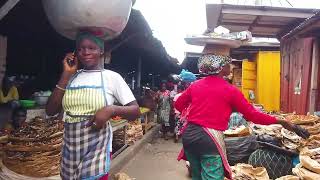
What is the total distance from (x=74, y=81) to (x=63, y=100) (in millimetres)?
139

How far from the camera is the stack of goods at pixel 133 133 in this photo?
10258 millimetres

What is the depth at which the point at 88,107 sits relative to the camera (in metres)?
2.37

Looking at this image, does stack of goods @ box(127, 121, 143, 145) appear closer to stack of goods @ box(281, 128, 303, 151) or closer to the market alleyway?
the market alleyway

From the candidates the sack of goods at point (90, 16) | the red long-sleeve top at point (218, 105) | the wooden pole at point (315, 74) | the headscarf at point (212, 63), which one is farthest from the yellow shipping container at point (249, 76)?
the sack of goods at point (90, 16)

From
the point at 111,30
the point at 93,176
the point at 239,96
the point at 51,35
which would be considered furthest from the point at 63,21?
the point at 51,35

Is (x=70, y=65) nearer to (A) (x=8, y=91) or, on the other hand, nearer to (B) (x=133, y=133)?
(A) (x=8, y=91)

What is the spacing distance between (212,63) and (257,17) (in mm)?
6156

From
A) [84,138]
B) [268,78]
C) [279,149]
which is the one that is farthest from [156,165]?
[268,78]

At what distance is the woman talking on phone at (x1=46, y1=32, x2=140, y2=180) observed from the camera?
2.36 meters

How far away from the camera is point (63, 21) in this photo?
2.79 metres

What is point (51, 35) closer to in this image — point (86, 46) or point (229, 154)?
point (229, 154)

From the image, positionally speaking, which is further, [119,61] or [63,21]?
[119,61]

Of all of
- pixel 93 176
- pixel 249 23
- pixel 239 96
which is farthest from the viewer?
pixel 249 23

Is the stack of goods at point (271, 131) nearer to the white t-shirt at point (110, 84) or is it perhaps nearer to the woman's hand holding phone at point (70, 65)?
the white t-shirt at point (110, 84)
